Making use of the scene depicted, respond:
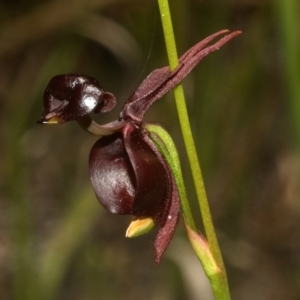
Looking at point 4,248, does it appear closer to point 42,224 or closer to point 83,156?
point 42,224

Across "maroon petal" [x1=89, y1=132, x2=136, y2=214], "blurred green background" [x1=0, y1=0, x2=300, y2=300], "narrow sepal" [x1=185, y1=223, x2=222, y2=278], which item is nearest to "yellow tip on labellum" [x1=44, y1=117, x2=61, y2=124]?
"maroon petal" [x1=89, y1=132, x2=136, y2=214]

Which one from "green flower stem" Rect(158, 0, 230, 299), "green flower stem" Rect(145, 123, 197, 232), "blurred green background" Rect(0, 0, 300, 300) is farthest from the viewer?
"blurred green background" Rect(0, 0, 300, 300)

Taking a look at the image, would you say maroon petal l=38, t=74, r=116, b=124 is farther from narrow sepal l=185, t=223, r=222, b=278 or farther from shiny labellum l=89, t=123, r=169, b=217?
narrow sepal l=185, t=223, r=222, b=278

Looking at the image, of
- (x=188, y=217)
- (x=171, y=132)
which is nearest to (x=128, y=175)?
(x=188, y=217)

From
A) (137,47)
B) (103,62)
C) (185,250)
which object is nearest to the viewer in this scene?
(185,250)

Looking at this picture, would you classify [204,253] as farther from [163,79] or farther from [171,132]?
[171,132]

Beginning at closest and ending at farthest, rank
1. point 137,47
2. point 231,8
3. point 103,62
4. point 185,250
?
point 185,250 < point 137,47 < point 231,8 < point 103,62

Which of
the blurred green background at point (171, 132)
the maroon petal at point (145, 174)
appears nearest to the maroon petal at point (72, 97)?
the maroon petal at point (145, 174)

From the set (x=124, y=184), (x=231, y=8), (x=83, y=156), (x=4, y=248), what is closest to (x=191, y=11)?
(x=231, y=8)
